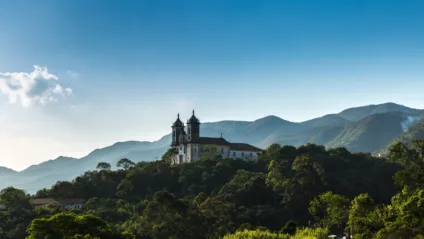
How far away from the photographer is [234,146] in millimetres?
112500

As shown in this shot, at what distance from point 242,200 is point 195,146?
100 feet

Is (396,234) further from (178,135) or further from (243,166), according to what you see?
(178,135)

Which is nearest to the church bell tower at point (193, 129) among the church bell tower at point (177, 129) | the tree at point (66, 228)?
the church bell tower at point (177, 129)

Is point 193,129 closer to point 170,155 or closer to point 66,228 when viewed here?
point 170,155

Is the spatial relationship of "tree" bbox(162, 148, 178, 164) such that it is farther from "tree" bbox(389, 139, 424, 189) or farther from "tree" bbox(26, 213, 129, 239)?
"tree" bbox(26, 213, 129, 239)

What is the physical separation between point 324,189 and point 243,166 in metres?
20.8

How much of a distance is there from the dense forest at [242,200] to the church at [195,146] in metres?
2.74

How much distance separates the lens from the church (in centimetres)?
10594

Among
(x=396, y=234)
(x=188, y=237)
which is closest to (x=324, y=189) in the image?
(x=188, y=237)

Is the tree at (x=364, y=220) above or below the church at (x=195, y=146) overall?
below

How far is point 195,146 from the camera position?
106 meters

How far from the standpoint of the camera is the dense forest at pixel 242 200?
39062 millimetres

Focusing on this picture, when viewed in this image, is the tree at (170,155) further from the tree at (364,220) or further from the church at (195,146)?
the tree at (364,220)

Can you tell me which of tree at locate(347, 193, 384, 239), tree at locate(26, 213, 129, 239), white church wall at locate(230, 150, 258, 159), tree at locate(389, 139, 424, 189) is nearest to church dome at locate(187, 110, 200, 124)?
white church wall at locate(230, 150, 258, 159)
